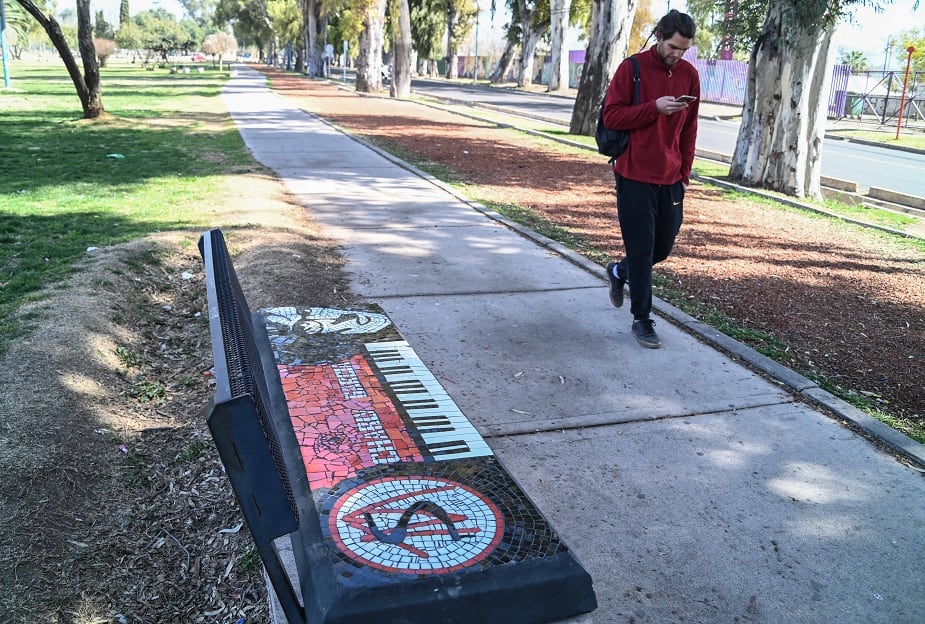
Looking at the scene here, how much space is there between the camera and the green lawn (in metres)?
6.70

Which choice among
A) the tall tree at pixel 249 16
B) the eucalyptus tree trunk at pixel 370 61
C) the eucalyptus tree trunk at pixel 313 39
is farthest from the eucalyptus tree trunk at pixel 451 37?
the eucalyptus tree trunk at pixel 370 61

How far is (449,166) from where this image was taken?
13.0 meters

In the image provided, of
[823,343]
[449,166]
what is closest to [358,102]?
[449,166]

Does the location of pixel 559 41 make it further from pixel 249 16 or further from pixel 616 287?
pixel 249 16

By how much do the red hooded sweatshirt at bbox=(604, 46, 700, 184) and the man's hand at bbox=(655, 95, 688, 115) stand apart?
0.11m

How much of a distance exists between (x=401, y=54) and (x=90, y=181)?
969 inches

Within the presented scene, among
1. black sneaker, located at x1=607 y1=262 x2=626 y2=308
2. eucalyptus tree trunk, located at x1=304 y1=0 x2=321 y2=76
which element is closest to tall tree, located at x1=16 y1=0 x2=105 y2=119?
black sneaker, located at x1=607 y1=262 x2=626 y2=308

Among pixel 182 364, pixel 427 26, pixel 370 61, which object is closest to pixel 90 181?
pixel 182 364

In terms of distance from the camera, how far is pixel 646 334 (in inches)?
194

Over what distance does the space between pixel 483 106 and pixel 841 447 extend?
29.9 m

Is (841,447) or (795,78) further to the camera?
(795,78)

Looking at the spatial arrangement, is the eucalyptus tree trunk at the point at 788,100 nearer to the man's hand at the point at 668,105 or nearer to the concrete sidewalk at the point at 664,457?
the concrete sidewalk at the point at 664,457

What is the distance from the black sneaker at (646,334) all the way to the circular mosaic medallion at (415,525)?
2862mm

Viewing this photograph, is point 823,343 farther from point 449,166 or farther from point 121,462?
point 449,166
